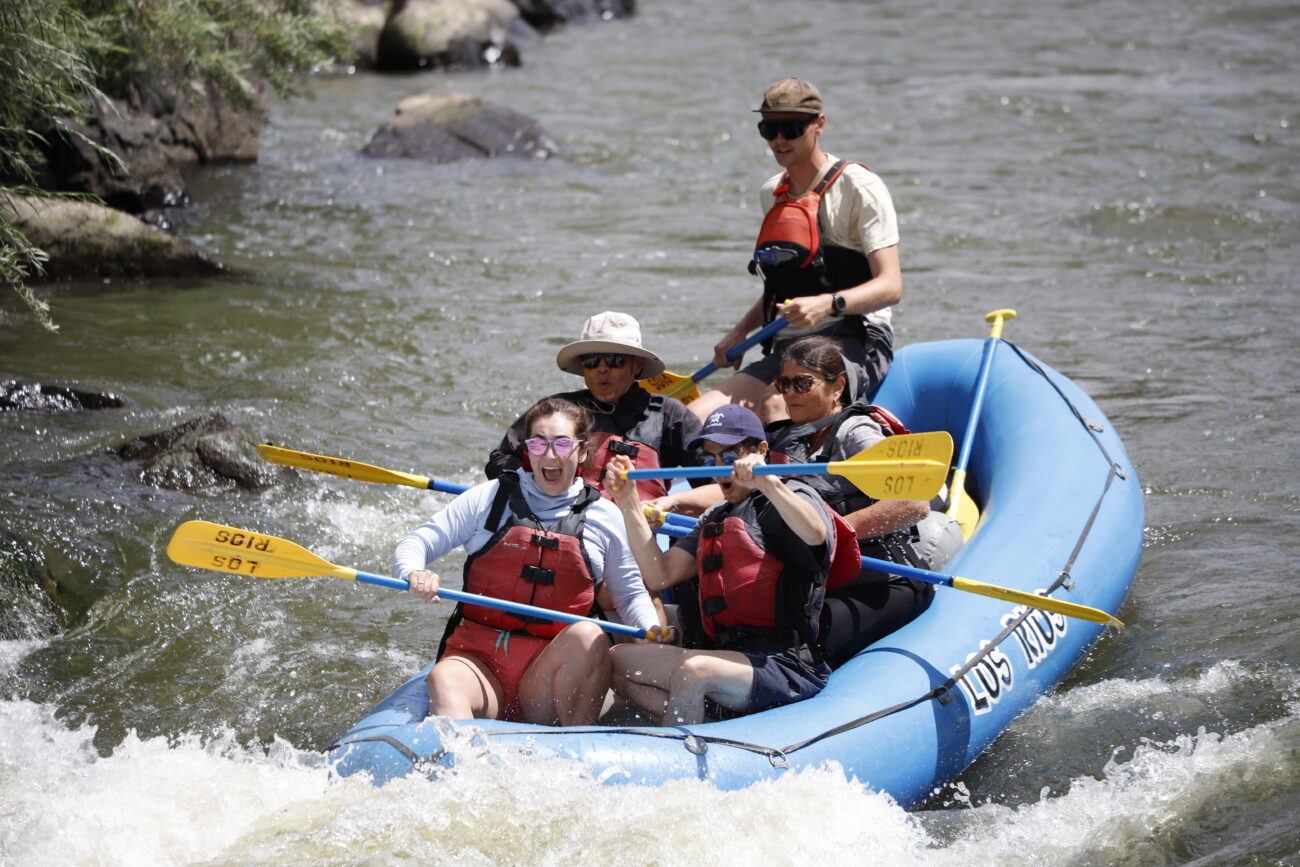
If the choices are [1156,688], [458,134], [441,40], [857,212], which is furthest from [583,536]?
[441,40]

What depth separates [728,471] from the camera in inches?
143

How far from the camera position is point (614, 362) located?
4.23 m

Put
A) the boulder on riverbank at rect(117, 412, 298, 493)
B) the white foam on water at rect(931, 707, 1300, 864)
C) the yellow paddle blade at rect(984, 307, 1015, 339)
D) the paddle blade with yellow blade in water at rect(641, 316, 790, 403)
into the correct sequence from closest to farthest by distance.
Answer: the white foam on water at rect(931, 707, 1300, 864)
the paddle blade with yellow blade in water at rect(641, 316, 790, 403)
the yellow paddle blade at rect(984, 307, 1015, 339)
the boulder on riverbank at rect(117, 412, 298, 493)

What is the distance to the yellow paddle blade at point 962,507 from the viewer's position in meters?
4.55

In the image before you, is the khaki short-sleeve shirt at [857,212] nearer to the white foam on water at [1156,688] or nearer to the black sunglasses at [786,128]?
the black sunglasses at [786,128]

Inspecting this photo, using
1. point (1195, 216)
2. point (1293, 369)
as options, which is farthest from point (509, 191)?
point (1293, 369)

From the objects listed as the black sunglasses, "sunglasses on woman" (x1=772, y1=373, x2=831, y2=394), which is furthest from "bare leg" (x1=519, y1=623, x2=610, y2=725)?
the black sunglasses

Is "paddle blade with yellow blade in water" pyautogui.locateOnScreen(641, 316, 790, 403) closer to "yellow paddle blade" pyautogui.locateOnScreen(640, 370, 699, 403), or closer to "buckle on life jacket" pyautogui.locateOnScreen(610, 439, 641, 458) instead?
"yellow paddle blade" pyautogui.locateOnScreen(640, 370, 699, 403)

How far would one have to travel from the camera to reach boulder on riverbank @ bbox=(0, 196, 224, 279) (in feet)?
27.0

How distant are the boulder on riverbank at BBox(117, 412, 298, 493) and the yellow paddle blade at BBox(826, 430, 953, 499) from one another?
3.00 m

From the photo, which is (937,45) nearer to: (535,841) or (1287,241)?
(1287,241)

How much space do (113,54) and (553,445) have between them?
483cm

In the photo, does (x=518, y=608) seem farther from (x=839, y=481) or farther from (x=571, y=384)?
(x=571, y=384)

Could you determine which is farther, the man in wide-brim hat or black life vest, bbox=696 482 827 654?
the man in wide-brim hat
